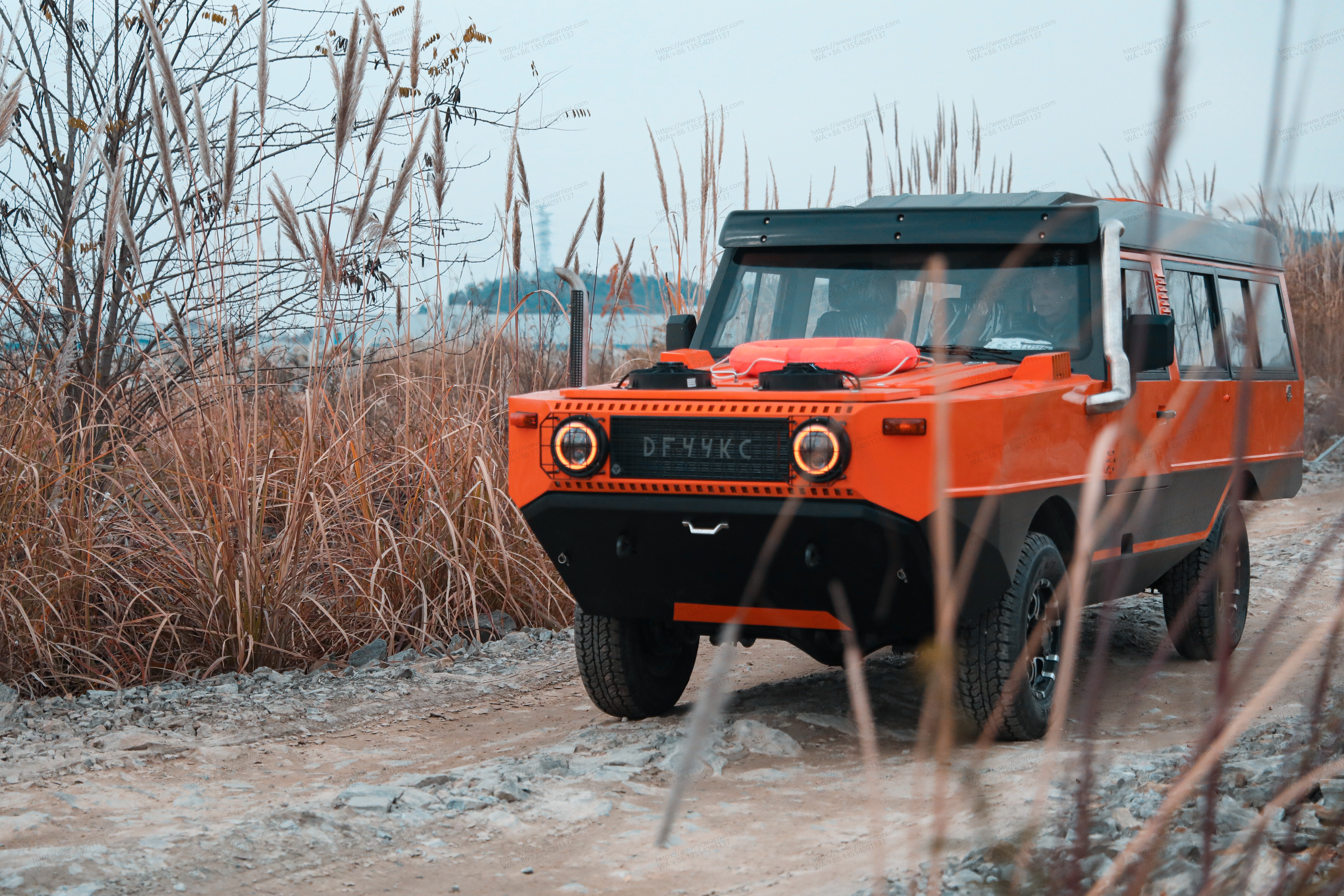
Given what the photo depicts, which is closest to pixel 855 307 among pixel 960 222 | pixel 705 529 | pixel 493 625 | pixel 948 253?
pixel 948 253

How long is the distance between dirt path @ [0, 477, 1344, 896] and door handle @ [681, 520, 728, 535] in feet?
2.70

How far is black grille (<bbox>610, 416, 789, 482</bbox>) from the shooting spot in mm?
3752

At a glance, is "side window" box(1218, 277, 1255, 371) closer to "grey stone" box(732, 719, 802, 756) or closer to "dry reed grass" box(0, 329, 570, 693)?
"grey stone" box(732, 719, 802, 756)

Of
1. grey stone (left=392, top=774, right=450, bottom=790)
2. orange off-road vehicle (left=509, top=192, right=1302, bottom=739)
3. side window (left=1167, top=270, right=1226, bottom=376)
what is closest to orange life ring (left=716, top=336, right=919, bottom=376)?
orange off-road vehicle (left=509, top=192, right=1302, bottom=739)

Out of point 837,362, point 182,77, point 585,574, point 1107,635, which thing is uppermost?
point 182,77

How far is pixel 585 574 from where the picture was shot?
13.8 feet

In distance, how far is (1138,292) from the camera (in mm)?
5047

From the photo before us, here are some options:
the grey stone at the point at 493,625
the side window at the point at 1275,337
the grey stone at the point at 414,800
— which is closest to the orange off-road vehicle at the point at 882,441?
the side window at the point at 1275,337

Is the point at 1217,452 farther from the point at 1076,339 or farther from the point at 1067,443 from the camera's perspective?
the point at 1067,443

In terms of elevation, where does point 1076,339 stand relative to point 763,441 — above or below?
above

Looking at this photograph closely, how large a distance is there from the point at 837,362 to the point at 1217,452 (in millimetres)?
2270

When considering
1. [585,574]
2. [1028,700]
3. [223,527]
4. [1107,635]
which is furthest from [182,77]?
[1107,635]

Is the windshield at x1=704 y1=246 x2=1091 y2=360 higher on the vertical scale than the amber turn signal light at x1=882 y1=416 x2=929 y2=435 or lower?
higher

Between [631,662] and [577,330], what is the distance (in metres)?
1.61
